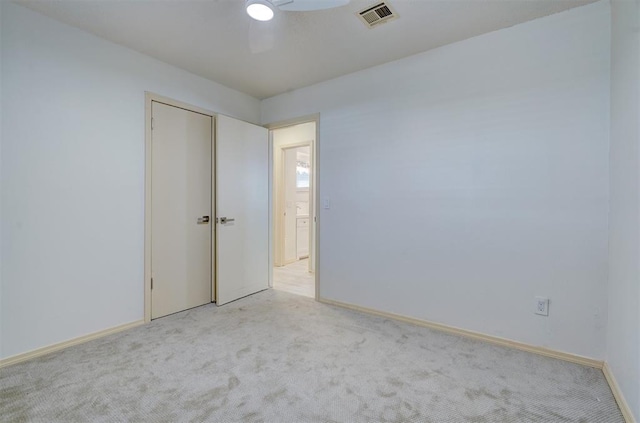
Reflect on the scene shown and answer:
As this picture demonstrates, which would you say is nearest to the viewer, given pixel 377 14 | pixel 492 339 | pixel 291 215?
pixel 377 14

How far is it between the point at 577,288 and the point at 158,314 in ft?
11.1

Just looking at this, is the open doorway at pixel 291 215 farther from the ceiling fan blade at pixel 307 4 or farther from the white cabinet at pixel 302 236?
the ceiling fan blade at pixel 307 4

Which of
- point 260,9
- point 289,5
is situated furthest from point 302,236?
point 289,5

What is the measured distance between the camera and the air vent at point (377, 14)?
2016 millimetres

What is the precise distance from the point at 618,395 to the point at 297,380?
177cm

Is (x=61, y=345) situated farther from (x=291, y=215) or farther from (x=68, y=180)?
(x=291, y=215)

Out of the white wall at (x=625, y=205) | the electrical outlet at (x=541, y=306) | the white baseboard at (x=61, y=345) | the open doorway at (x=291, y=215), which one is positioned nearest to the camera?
the white wall at (x=625, y=205)

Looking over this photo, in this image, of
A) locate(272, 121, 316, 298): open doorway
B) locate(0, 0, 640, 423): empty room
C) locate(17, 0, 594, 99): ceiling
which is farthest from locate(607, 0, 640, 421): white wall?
locate(272, 121, 316, 298): open doorway

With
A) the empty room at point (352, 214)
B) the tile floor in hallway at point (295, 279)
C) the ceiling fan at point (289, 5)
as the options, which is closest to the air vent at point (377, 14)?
the empty room at point (352, 214)

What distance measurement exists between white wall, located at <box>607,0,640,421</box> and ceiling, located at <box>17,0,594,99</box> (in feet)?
1.80

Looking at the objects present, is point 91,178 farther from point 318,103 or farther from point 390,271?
point 390,271

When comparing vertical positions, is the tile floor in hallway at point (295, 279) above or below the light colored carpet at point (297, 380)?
below

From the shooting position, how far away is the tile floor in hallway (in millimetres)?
3768

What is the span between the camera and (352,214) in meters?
3.07
